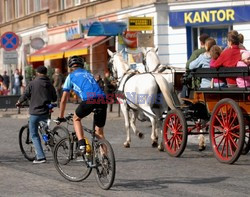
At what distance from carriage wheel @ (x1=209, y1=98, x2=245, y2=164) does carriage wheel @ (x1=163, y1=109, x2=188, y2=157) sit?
0.73 metres

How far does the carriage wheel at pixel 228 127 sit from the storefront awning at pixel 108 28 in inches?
757

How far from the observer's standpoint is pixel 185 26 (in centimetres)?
3041

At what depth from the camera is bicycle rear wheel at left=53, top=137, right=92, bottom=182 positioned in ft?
34.8

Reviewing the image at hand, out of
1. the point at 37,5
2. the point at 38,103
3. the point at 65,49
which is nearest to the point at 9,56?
the point at 65,49

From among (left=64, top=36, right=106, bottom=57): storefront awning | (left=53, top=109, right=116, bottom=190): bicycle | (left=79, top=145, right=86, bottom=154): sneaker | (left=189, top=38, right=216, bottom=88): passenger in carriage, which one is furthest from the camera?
(left=64, top=36, right=106, bottom=57): storefront awning

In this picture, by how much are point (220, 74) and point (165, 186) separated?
117 inches

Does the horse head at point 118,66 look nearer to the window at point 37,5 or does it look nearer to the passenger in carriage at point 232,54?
the passenger in carriage at point 232,54

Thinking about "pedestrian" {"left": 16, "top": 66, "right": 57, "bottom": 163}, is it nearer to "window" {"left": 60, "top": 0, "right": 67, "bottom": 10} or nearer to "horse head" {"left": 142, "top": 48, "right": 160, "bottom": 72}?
"horse head" {"left": 142, "top": 48, "right": 160, "bottom": 72}

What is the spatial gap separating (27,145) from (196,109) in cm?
313

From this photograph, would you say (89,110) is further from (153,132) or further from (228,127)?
(153,132)

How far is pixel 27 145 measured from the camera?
13.5 metres

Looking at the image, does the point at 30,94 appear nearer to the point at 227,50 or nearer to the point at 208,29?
the point at 227,50

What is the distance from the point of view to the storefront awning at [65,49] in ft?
112

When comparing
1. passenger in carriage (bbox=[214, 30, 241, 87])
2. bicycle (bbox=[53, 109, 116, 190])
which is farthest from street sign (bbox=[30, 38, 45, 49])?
bicycle (bbox=[53, 109, 116, 190])
